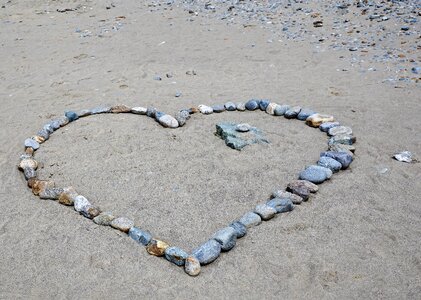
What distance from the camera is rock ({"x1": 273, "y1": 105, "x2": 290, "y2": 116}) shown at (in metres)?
5.96

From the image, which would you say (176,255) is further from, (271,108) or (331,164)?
(271,108)

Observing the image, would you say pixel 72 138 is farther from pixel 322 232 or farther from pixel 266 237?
pixel 322 232

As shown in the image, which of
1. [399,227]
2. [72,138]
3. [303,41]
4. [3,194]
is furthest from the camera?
[303,41]

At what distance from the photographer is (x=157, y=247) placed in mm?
3635

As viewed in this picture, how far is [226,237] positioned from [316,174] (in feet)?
4.46

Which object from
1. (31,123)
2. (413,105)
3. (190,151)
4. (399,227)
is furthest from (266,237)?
(31,123)

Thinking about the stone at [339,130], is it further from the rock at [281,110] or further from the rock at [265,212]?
the rock at [265,212]

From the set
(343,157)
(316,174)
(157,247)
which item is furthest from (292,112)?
Answer: (157,247)

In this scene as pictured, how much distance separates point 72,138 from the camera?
565 centimetres

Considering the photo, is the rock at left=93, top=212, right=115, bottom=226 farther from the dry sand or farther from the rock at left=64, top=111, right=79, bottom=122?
the rock at left=64, top=111, right=79, bottom=122

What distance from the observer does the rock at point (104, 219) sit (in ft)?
13.1

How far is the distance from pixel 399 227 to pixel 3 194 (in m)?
3.97

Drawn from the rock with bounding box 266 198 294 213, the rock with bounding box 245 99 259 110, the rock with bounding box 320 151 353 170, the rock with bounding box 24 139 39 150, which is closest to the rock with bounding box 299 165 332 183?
the rock with bounding box 320 151 353 170

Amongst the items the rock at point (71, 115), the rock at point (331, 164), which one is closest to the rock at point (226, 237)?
the rock at point (331, 164)
